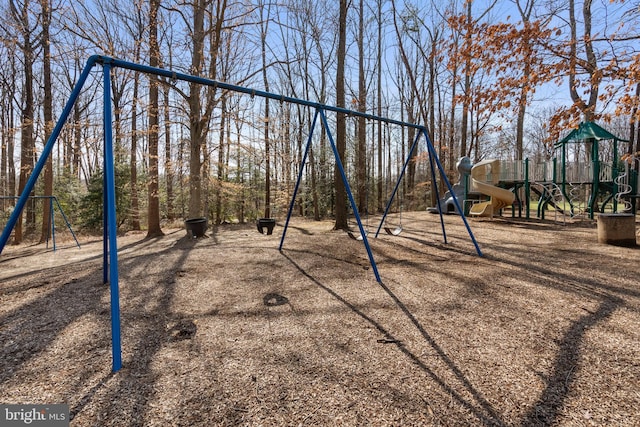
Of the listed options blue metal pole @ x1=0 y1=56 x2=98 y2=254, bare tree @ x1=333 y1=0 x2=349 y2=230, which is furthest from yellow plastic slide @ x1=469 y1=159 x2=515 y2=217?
blue metal pole @ x1=0 y1=56 x2=98 y2=254

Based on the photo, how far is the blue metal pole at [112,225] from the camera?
178 centimetres

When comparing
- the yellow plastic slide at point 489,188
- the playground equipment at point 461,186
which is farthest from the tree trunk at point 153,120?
the yellow plastic slide at point 489,188

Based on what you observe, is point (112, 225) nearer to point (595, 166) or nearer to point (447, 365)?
point (447, 365)

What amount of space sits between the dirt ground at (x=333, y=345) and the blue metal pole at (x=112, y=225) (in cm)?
16

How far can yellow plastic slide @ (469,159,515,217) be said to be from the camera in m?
9.53

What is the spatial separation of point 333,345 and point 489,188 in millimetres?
9295

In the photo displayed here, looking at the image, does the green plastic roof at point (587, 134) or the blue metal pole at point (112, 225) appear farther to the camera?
the green plastic roof at point (587, 134)

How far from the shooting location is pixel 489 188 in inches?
376

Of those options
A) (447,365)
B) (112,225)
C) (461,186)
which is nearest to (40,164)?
(112,225)

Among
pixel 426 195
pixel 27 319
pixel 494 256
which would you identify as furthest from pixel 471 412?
pixel 426 195

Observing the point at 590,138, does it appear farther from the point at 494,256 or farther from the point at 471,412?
the point at 471,412

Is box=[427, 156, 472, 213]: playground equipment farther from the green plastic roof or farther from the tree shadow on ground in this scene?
the tree shadow on ground

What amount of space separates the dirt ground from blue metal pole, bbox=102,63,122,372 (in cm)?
16

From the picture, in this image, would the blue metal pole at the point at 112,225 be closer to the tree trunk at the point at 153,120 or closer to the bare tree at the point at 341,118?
the tree trunk at the point at 153,120
